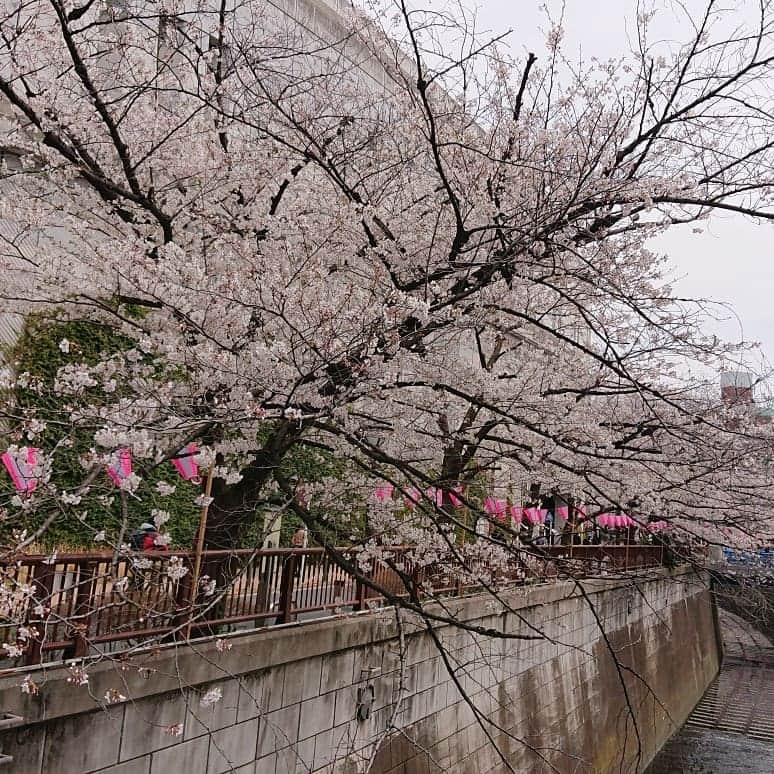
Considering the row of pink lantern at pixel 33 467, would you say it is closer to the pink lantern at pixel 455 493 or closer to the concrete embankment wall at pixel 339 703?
the concrete embankment wall at pixel 339 703

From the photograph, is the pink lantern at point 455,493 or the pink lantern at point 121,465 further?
the pink lantern at point 455,493

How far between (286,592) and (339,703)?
1.71 meters

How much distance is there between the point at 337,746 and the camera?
8555 mm

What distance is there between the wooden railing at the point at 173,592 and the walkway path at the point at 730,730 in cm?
1448

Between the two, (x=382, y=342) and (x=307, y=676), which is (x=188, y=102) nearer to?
(x=382, y=342)

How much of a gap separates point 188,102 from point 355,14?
2578mm

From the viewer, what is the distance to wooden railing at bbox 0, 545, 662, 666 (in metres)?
5.44

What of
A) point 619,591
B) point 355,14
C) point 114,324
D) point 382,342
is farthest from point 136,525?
point 619,591

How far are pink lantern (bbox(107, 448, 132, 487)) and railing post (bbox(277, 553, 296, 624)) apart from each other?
115 inches

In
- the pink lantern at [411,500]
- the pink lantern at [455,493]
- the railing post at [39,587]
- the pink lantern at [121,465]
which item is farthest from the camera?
the pink lantern at [455,493]

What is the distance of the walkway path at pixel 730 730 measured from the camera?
20.5 metres

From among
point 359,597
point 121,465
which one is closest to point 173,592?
point 121,465

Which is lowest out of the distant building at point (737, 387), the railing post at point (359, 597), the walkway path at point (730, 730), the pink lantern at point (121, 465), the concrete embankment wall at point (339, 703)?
the walkway path at point (730, 730)

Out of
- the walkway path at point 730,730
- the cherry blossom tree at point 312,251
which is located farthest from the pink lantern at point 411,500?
the walkway path at point 730,730
